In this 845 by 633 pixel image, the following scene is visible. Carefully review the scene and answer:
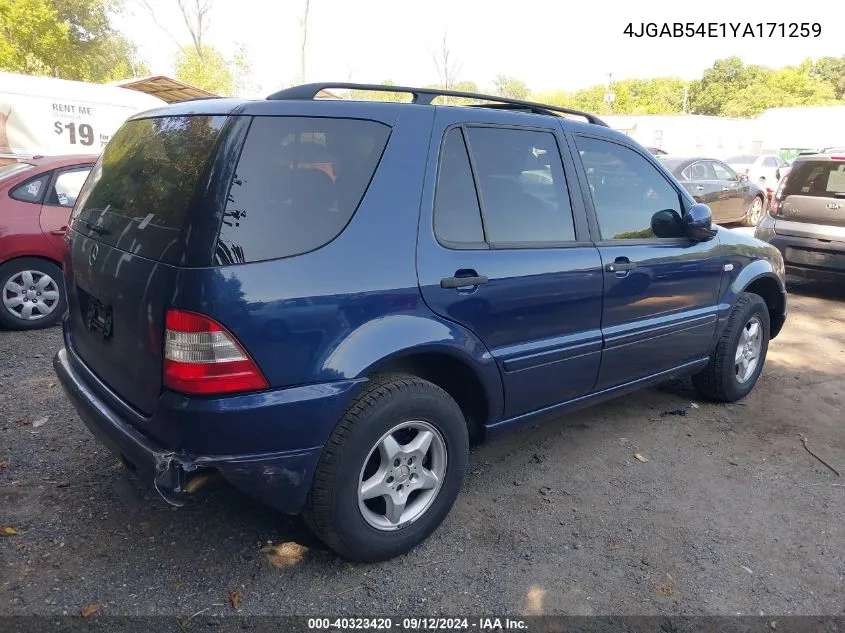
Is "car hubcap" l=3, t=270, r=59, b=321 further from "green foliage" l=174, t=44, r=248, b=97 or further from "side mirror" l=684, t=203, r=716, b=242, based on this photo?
"green foliage" l=174, t=44, r=248, b=97

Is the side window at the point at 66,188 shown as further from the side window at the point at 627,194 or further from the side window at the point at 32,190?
the side window at the point at 627,194

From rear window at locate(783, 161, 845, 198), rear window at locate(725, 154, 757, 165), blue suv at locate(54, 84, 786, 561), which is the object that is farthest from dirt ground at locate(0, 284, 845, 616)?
rear window at locate(725, 154, 757, 165)

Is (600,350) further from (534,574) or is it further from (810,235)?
(810,235)

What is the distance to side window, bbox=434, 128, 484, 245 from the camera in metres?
2.76

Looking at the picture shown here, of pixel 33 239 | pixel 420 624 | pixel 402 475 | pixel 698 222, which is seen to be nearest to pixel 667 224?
pixel 698 222

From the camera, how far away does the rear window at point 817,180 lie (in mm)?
7398

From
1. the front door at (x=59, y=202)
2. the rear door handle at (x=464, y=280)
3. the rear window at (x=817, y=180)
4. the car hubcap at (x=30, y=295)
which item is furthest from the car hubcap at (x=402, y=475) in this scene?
the rear window at (x=817, y=180)

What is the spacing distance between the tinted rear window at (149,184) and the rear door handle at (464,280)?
3.35 ft

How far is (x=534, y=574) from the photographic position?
2707 mm

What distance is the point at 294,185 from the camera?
7.79 feet

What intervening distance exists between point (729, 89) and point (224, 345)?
296 ft

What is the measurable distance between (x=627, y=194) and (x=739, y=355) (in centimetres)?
169

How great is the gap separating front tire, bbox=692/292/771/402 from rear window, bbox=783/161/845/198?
3597 mm

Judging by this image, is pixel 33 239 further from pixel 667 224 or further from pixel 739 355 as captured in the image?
pixel 739 355
